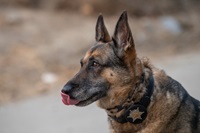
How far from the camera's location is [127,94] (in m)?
5.69

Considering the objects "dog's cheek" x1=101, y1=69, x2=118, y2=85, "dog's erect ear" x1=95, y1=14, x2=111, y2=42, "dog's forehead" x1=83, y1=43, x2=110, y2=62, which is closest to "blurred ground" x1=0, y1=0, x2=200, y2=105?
"dog's erect ear" x1=95, y1=14, x2=111, y2=42

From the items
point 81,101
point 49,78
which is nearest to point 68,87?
point 81,101

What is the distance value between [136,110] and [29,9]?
35.8 ft

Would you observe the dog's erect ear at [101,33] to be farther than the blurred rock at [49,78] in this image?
No

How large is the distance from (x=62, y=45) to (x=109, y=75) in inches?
341

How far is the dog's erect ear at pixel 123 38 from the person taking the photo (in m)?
5.69

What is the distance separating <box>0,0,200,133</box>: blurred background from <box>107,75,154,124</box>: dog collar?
13.0 feet

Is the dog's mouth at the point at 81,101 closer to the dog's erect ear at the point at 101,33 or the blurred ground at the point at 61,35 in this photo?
the dog's erect ear at the point at 101,33

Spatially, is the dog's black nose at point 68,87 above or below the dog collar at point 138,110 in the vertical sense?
above

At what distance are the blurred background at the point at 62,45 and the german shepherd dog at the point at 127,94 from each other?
3.95 m

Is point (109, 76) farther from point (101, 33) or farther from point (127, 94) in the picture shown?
point (101, 33)

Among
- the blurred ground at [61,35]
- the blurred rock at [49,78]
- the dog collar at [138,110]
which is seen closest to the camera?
the dog collar at [138,110]

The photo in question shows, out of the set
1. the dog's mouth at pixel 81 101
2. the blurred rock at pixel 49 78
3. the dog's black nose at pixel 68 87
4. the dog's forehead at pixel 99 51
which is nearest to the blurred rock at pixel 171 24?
the blurred rock at pixel 49 78

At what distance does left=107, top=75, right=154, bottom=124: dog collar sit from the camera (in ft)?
18.5
